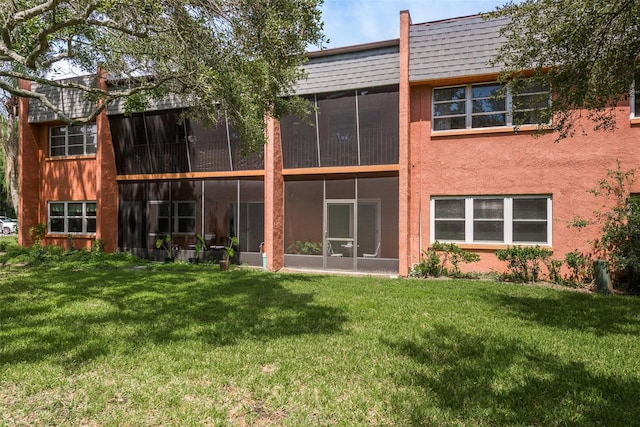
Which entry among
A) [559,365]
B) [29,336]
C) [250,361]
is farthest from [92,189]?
[559,365]

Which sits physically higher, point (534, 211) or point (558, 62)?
point (558, 62)

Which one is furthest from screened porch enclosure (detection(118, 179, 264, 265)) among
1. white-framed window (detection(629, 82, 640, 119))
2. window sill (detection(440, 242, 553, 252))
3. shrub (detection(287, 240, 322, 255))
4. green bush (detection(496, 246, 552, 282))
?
white-framed window (detection(629, 82, 640, 119))

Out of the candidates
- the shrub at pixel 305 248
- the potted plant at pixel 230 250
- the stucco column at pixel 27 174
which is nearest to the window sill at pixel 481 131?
the shrub at pixel 305 248

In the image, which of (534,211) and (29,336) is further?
(534,211)

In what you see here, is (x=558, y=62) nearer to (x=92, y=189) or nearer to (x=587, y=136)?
(x=587, y=136)

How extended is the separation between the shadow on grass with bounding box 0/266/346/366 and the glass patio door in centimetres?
282

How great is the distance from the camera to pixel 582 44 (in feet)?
23.8

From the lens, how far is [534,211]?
11.9 m

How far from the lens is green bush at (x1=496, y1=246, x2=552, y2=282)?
11250 millimetres

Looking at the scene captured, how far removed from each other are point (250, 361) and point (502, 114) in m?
11.1

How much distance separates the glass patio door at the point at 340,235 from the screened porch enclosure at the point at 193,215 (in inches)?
107

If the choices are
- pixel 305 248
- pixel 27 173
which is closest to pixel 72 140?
pixel 27 173

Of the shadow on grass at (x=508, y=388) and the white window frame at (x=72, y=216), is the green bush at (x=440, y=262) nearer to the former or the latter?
the shadow on grass at (x=508, y=388)

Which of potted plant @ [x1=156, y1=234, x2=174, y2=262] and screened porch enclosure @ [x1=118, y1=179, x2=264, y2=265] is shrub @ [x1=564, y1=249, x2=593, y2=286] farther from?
potted plant @ [x1=156, y1=234, x2=174, y2=262]
